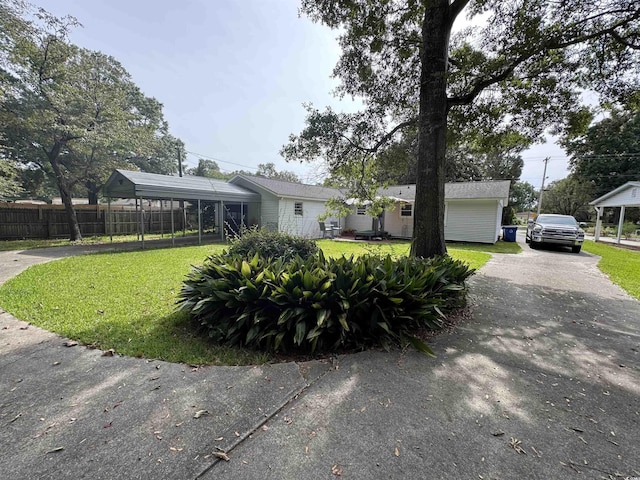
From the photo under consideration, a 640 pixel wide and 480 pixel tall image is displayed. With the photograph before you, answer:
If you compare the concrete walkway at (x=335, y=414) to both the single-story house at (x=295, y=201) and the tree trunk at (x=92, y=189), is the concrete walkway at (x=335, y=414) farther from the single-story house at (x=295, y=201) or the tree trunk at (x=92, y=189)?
the tree trunk at (x=92, y=189)

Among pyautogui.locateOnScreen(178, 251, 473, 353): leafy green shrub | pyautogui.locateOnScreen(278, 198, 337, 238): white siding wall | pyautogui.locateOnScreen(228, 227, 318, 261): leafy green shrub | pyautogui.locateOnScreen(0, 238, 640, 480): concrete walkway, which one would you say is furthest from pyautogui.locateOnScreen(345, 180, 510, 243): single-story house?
pyautogui.locateOnScreen(0, 238, 640, 480): concrete walkway

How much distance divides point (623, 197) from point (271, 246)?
1940 cm

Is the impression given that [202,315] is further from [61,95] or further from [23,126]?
[23,126]

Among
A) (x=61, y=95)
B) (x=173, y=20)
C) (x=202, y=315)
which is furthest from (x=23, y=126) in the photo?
(x=202, y=315)

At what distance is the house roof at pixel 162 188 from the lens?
10.6m

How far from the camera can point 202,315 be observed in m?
3.61

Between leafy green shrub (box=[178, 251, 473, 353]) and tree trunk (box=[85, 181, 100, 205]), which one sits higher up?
tree trunk (box=[85, 181, 100, 205])

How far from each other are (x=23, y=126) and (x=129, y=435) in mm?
16052

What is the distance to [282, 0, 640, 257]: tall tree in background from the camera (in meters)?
5.15

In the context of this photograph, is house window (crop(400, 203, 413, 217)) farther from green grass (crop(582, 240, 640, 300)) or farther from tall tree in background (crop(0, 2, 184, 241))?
tall tree in background (crop(0, 2, 184, 241))

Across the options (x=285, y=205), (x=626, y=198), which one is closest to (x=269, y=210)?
(x=285, y=205)

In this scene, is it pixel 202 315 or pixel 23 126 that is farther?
pixel 23 126

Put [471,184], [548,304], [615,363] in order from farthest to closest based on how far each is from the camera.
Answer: [471,184]
[548,304]
[615,363]

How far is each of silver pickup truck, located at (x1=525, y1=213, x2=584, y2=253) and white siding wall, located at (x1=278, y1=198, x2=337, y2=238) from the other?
34.0 feet
